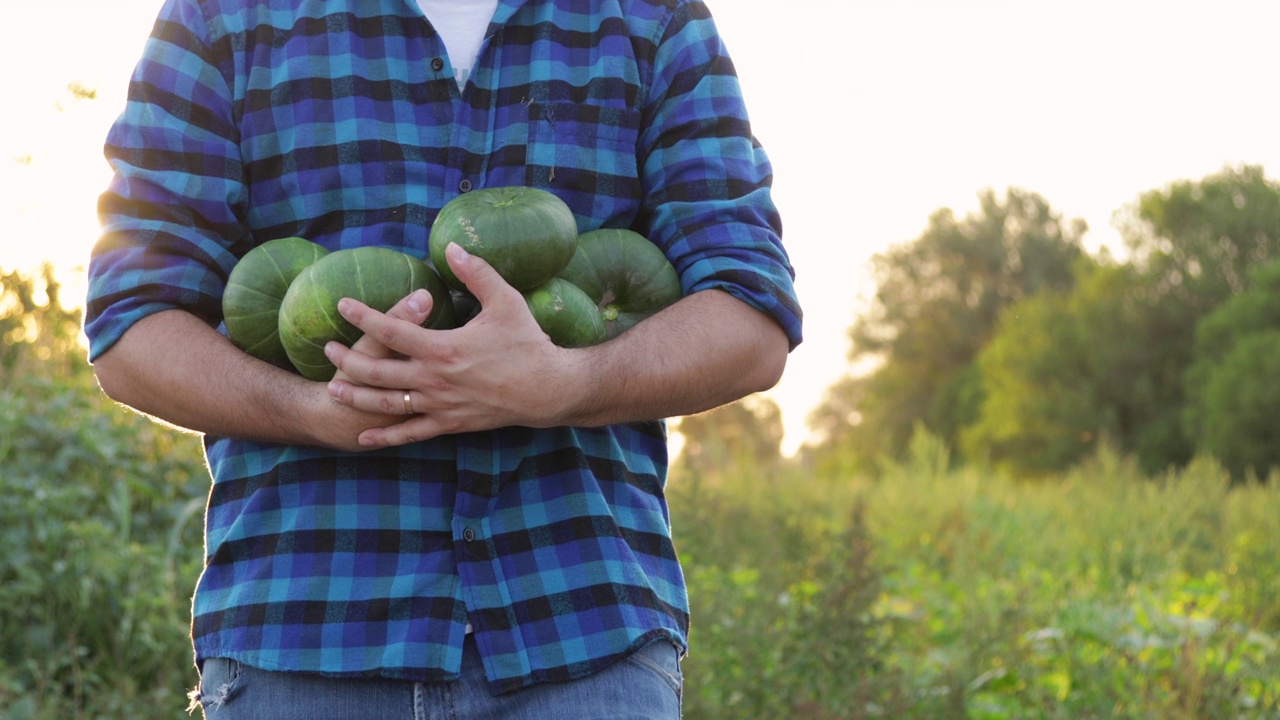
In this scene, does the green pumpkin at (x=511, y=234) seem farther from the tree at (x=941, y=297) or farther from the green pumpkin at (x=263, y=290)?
the tree at (x=941, y=297)

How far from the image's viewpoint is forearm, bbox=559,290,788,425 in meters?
2.01

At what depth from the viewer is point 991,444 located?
3991cm

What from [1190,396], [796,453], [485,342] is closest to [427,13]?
[485,342]

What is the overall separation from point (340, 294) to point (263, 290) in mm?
217

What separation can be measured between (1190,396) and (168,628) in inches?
1251

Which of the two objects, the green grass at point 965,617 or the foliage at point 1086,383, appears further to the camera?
the foliage at point 1086,383

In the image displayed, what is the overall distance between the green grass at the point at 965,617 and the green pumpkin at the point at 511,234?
8.66 ft

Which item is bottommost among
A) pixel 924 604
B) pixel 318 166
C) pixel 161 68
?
pixel 924 604

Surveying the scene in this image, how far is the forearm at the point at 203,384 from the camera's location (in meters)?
2.00

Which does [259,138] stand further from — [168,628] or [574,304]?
[168,628]

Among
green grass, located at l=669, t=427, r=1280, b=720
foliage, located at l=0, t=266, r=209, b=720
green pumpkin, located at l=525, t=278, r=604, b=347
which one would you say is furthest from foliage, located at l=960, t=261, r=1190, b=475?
green pumpkin, located at l=525, t=278, r=604, b=347

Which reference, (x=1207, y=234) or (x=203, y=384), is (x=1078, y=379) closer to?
(x=1207, y=234)

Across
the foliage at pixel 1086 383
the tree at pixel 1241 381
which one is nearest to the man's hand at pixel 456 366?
the tree at pixel 1241 381

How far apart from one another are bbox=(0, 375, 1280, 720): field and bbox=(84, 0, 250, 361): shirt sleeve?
2.64m
